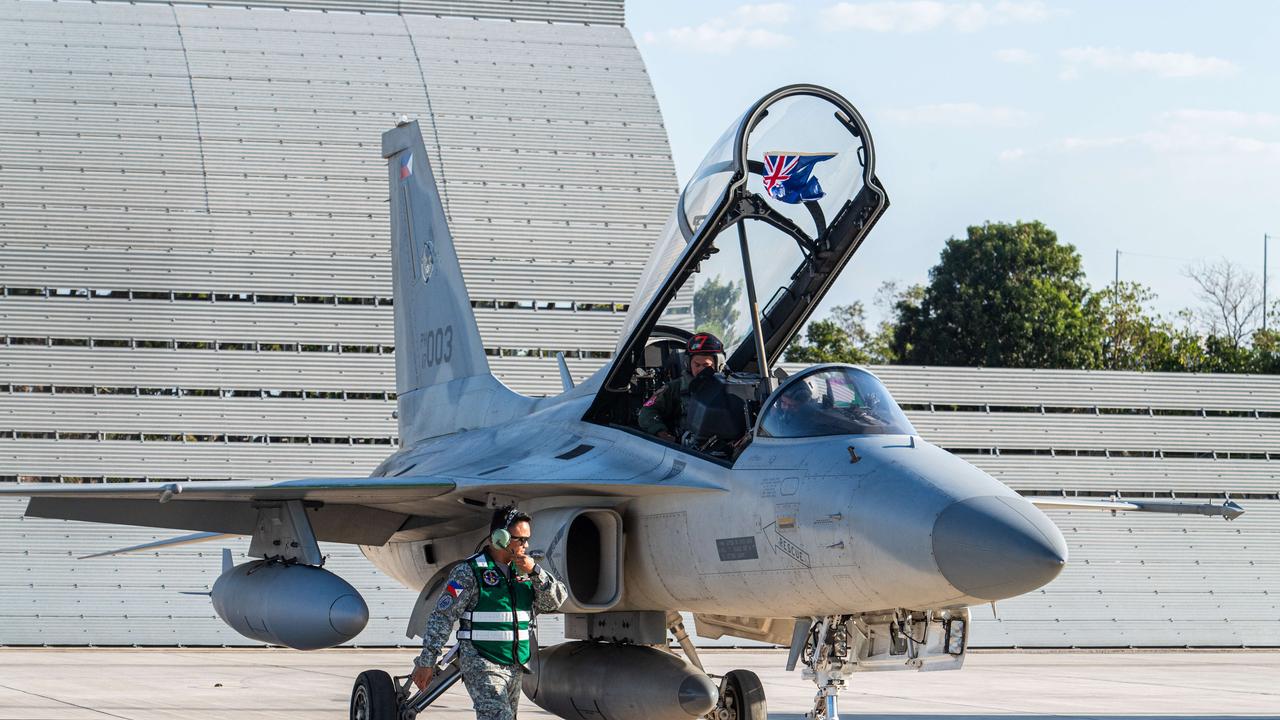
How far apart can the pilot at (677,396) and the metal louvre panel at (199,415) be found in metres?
13.6

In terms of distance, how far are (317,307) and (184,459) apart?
126 inches

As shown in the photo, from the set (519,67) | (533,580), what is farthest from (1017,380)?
(533,580)

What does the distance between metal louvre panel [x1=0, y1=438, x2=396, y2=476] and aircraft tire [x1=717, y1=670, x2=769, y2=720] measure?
43.1ft

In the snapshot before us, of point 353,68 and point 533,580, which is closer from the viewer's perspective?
point 533,580

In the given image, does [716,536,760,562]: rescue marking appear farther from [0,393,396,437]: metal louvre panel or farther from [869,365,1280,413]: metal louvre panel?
[869,365,1280,413]: metal louvre panel

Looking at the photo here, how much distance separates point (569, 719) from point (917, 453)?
11.4 feet

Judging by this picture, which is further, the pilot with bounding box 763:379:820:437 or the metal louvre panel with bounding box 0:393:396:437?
the metal louvre panel with bounding box 0:393:396:437

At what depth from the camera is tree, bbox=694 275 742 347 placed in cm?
982

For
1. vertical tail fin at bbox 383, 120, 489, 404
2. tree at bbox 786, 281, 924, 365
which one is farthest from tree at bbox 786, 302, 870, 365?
vertical tail fin at bbox 383, 120, 489, 404

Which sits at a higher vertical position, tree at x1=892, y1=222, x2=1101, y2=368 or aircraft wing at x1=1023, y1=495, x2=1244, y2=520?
tree at x1=892, y1=222, x2=1101, y2=368

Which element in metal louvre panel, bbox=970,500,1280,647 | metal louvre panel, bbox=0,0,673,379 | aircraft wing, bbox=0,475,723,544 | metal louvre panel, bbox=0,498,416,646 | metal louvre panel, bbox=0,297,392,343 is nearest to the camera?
aircraft wing, bbox=0,475,723,544

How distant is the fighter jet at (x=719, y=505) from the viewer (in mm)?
7512

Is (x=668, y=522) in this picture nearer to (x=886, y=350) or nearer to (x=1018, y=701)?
(x=1018, y=701)

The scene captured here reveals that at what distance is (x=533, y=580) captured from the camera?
733 cm
